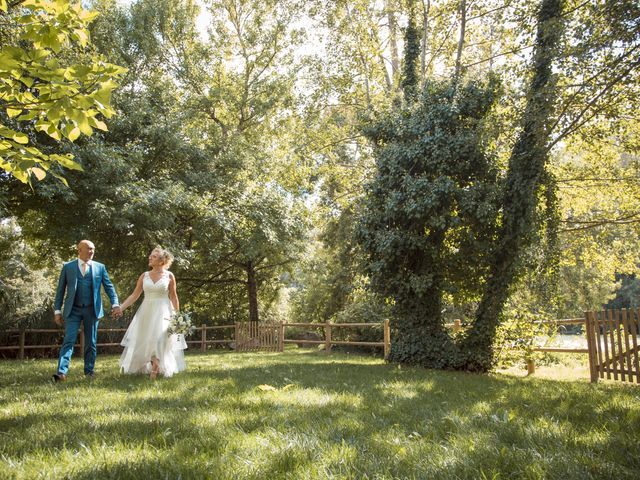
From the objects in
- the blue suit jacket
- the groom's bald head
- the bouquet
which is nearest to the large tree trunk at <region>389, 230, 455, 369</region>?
the bouquet

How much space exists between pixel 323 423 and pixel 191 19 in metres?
26.6

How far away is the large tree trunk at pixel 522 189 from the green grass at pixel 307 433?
4.50 m

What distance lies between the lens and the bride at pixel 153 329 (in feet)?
24.6

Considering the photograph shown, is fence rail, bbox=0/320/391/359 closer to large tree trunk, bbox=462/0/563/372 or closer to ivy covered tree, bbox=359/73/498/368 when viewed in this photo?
ivy covered tree, bbox=359/73/498/368

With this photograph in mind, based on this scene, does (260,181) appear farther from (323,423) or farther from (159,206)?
(323,423)

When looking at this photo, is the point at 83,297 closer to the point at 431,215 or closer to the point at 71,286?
the point at 71,286

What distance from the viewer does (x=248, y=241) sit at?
66.8 feet

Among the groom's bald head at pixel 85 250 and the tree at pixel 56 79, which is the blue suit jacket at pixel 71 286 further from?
the tree at pixel 56 79

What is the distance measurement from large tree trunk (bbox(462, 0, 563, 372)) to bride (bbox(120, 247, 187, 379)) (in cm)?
696

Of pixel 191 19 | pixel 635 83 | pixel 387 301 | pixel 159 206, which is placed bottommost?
pixel 387 301

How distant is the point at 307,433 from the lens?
363cm

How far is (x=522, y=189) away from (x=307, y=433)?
326 inches

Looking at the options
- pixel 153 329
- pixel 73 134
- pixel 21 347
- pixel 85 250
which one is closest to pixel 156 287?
pixel 153 329

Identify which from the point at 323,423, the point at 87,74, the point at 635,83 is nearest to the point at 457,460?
the point at 323,423
